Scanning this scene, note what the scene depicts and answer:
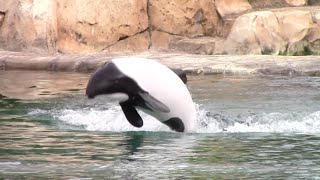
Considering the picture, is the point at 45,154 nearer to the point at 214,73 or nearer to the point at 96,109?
the point at 96,109

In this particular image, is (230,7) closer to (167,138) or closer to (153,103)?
(167,138)

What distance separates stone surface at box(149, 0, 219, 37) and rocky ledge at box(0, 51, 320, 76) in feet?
7.91

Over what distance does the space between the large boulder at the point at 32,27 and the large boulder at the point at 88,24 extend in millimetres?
275

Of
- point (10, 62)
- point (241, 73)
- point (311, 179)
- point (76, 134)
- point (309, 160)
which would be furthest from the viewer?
point (10, 62)

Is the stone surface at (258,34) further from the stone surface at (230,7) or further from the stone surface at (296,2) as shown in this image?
the stone surface at (296,2)

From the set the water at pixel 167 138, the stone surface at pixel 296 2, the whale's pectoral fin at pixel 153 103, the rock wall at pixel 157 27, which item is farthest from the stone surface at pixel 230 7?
the whale's pectoral fin at pixel 153 103

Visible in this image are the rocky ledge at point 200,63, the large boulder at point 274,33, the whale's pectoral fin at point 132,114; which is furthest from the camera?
A: the large boulder at point 274,33

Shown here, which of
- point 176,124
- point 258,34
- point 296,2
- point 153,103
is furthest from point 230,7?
point 153,103

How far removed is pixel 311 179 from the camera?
6.59 metres

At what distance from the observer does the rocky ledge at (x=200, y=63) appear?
16109 mm

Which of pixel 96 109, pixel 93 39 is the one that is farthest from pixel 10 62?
pixel 96 109

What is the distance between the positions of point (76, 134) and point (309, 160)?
2632 mm

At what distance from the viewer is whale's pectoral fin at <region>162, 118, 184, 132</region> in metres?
9.16

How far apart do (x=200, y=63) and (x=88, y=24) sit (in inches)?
159
